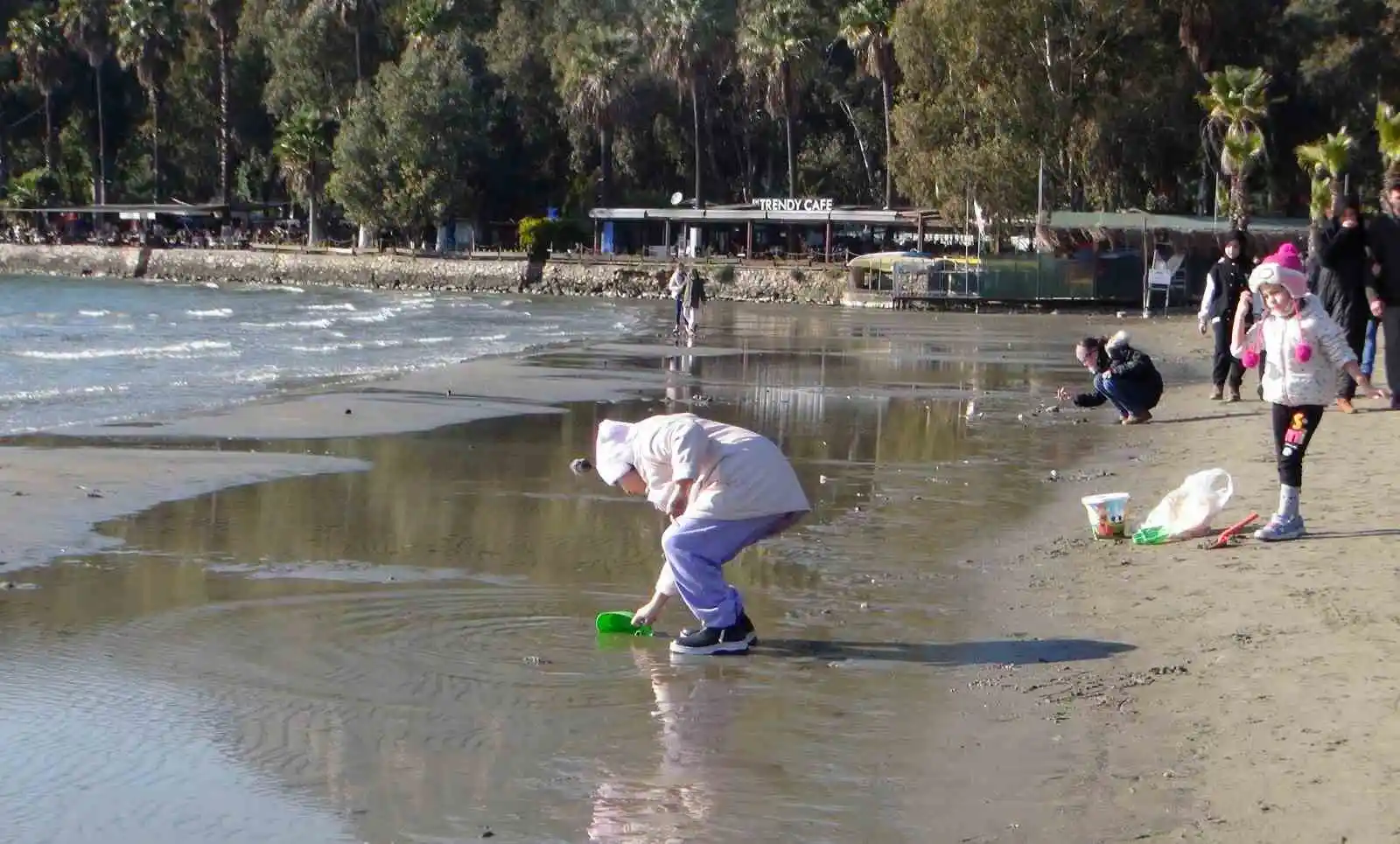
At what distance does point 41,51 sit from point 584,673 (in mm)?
88128

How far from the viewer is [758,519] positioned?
7609 millimetres

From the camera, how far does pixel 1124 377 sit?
16.5 meters

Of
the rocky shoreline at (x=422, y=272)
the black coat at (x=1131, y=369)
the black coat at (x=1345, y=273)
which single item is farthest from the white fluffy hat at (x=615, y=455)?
the rocky shoreline at (x=422, y=272)

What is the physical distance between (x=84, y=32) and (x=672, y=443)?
288ft

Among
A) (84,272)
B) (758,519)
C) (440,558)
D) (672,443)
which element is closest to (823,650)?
(758,519)

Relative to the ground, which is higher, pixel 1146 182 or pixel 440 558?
pixel 1146 182

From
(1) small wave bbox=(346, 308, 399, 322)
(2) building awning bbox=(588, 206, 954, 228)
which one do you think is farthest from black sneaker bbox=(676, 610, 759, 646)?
(2) building awning bbox=(588, 206, 954, 228)

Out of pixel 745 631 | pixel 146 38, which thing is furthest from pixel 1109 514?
pixel 146 38

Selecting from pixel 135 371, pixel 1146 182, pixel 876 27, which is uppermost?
pixel 876 27

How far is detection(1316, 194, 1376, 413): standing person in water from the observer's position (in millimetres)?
13047

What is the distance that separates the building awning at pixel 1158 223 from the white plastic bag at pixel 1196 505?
38.4 m

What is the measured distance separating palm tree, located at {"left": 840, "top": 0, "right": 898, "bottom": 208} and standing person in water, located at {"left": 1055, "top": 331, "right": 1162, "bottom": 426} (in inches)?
1759

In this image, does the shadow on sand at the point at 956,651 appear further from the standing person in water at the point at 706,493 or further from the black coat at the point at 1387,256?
the black coat at the point at 1387,256

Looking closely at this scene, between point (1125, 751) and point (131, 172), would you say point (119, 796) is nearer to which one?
point (1125, 751)
